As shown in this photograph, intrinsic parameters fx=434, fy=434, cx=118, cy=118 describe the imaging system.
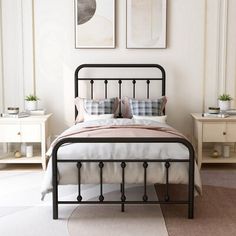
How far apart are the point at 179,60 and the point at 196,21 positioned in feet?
1.74

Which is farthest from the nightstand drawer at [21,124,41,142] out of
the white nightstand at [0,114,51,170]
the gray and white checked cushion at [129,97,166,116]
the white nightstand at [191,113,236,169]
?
the white nightstand at [191,113,236,169]

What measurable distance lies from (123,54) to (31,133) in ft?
5.04

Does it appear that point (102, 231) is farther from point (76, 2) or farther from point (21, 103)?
point (76, 2)

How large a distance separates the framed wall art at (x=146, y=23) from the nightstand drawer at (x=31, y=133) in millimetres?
1580

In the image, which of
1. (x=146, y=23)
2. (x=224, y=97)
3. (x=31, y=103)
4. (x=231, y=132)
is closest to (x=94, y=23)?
(x=146, y=23)

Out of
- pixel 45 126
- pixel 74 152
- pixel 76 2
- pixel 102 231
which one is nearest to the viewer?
pixel 102 231

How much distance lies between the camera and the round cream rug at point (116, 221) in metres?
3.21

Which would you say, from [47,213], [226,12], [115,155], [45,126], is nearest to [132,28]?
[226,12]

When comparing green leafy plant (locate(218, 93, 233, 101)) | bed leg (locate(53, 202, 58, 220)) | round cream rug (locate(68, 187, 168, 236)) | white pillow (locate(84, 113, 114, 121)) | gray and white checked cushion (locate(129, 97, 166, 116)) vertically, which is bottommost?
round cream rug (locate(68, 187, 168, 236))

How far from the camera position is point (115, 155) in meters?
3.52

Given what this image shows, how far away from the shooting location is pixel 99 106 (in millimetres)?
5094

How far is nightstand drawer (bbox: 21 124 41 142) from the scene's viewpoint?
5.04 metres

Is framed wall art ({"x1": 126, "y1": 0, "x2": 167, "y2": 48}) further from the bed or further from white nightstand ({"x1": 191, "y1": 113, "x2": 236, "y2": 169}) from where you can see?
the bed

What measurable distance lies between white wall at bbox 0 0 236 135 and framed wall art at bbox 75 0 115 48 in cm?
8
